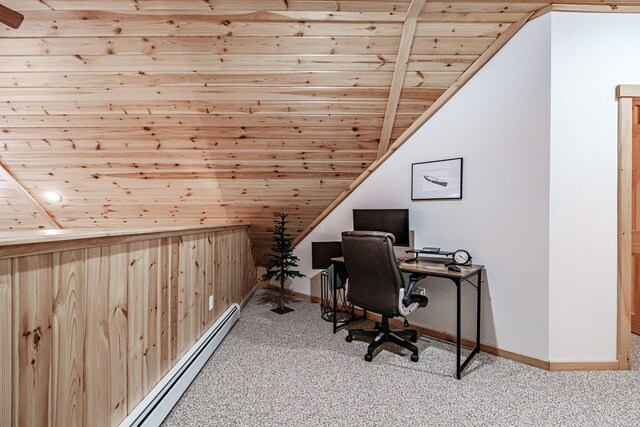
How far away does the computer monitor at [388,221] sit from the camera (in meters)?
3.10

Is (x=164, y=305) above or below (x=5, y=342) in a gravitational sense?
below

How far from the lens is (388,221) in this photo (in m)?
3.17

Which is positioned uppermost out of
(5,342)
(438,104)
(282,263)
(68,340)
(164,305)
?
(438,104)

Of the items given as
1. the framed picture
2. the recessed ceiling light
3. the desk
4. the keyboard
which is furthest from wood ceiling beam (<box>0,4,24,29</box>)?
the keyboard

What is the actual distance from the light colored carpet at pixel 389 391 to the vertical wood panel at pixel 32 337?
92 cm

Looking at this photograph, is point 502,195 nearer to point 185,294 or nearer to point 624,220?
point 624,220

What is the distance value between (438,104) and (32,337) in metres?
3.24

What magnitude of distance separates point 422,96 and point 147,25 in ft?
7.93

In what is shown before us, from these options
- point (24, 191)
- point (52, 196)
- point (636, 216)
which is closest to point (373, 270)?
point (636, 216)

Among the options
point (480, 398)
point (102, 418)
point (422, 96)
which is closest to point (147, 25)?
point (422, 96)

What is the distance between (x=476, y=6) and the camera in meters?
2.37

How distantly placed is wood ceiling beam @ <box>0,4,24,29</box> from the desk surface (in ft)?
10.5

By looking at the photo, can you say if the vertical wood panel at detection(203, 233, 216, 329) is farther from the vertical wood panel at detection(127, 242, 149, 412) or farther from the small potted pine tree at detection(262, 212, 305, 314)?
the small potted pine tree at detection(262, 212, 305, 314)

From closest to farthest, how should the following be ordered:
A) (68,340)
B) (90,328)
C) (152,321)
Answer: (68,340) → (90,328) → (152,321)
